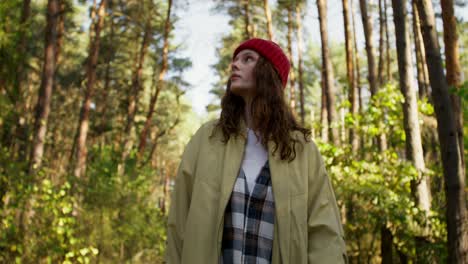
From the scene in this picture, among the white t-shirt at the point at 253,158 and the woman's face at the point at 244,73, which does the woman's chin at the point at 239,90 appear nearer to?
the woman's face at the point at 244,73

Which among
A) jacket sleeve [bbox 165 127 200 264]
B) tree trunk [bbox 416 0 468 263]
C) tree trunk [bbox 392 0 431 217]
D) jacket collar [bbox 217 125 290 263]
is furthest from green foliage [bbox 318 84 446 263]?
jacket sleeve [bbox 165 127 200 264]

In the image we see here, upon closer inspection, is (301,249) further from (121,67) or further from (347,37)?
(121,67)

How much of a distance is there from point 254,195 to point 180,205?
0.34m

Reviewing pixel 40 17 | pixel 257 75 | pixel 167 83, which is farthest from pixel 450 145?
pixel 40 17

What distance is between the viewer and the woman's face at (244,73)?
2447 mm

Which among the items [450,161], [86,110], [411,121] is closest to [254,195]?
[450,161]

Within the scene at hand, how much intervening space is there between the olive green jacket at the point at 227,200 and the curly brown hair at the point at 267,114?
5 centimetres

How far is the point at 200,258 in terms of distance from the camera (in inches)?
79.7

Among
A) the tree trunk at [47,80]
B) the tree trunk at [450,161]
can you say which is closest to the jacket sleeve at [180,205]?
the tree trunk at [450,161]

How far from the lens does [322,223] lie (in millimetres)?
2141

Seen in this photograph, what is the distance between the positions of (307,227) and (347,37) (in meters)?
12.4

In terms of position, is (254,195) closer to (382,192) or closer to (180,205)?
(180,205)

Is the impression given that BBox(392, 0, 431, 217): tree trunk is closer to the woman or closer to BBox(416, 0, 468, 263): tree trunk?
BBox(416, 0, 468, 263): tree trunk

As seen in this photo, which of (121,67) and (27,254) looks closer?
(27,254)
